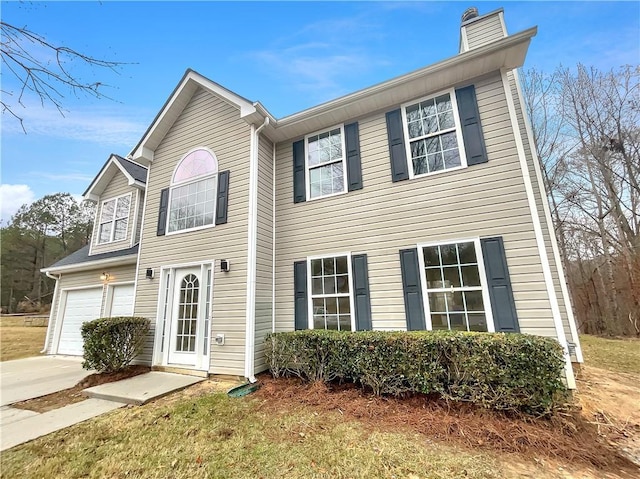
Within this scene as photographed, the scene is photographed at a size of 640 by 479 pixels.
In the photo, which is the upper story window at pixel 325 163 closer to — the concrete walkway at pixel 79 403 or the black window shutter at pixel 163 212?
the black window shutter at pixel 163 212

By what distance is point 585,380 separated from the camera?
16.4 feet

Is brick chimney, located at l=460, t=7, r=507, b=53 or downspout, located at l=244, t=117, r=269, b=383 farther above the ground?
brick chimney, located at l=460, t=7, r=507, b=53

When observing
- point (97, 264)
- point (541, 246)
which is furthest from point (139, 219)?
point (541, 246)

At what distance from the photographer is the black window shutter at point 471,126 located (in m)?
5.02

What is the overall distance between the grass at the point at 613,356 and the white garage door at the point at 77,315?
45.6 ft

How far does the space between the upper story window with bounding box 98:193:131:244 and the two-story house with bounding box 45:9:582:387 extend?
2.00 metres

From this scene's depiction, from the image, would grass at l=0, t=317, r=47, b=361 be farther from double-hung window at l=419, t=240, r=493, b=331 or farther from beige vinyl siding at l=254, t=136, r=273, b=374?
double-hung window at l=419, t=240, r=493, b=331

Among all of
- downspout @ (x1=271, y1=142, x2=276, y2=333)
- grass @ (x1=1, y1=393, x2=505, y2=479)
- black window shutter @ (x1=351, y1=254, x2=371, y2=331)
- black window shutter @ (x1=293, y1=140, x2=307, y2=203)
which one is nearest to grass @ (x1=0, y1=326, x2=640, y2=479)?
grass @ (x1=1, y1=393, x2=505, y2=479)

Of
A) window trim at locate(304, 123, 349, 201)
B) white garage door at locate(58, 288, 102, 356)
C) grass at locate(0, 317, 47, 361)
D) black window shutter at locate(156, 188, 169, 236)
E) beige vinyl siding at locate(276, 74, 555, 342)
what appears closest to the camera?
beige vinyl siding at locate(276, 74, 555, 342)

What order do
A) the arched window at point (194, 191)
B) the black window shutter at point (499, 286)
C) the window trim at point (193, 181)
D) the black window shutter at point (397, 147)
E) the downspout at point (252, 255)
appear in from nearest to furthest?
the black window shutter at point (499, 286), the downspout at point (252, 255), the black window shutter at point (397, 147), the window trim at point (193, 181), the arched window at point (194, 191)

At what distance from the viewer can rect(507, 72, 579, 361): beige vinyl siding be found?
178 inches

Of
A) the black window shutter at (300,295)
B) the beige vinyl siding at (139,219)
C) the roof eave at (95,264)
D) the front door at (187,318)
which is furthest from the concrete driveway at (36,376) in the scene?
the black window shutter at (300,295)

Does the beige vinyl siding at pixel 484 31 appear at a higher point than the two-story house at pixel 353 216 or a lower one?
higher

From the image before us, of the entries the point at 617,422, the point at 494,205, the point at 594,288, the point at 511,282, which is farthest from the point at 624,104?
the point at 617,422
